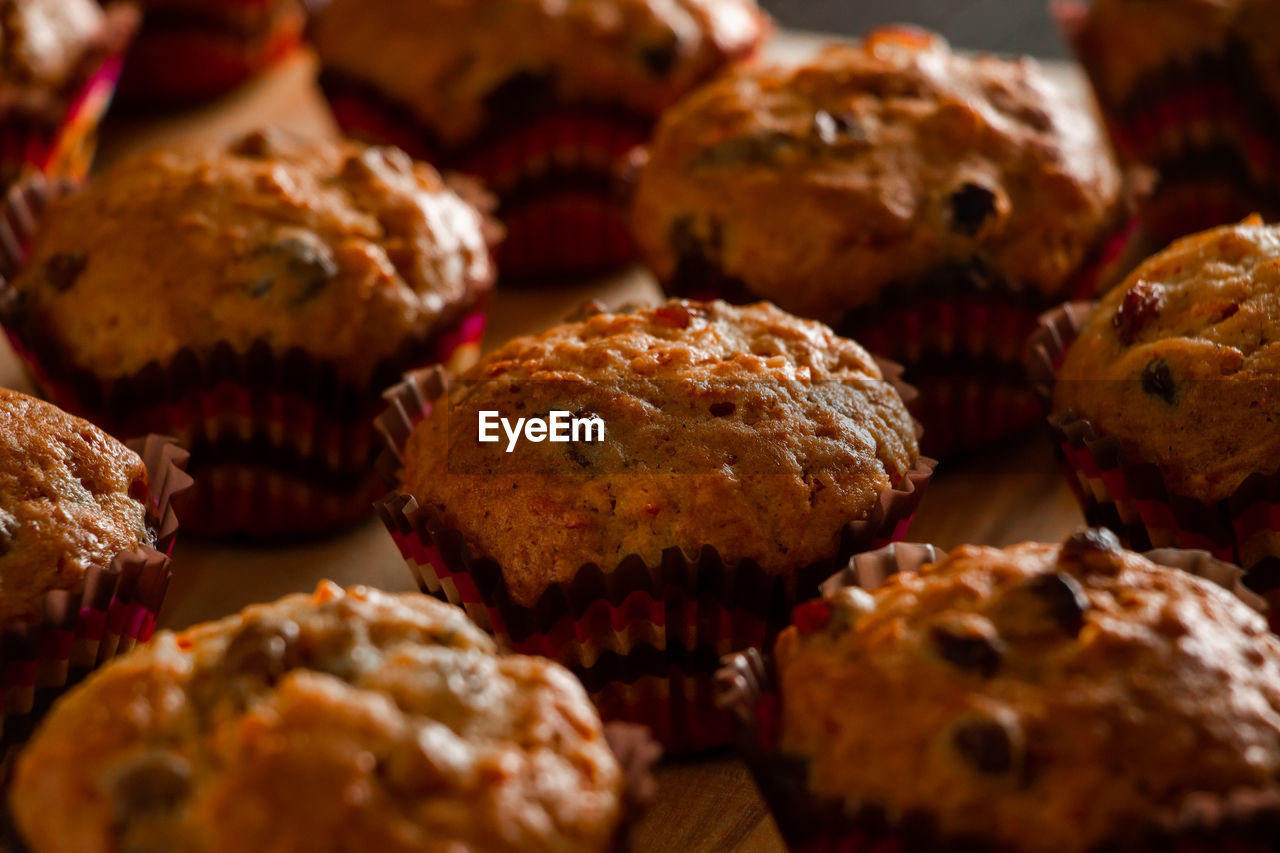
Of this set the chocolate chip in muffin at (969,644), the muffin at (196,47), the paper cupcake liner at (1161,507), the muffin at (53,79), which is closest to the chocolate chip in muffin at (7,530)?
the chocolate chip in muffin at (969,644)

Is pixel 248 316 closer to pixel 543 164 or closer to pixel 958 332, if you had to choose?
pixel 543 164

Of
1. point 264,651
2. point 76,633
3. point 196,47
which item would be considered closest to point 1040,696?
point 264,651

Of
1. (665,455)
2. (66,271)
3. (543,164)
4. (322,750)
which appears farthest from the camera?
(543,164)

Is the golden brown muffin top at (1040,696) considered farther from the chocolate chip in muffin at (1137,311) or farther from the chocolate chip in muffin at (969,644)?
the chocolate chip in muffin at (1137,311)

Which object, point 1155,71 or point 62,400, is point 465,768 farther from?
point 1155,71

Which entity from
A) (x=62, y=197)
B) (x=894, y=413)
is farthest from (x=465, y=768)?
(x=62, y=197)

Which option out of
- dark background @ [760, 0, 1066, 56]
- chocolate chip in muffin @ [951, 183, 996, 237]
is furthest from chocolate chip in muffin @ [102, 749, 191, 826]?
dark background @ [760, 0, 1066, 56]

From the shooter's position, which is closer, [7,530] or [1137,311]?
[7,530]

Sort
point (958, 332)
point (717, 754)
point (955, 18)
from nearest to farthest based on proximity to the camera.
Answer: point (717, 754)
point (958, 332)
point (955, 18)

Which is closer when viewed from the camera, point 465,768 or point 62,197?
point 465,768
